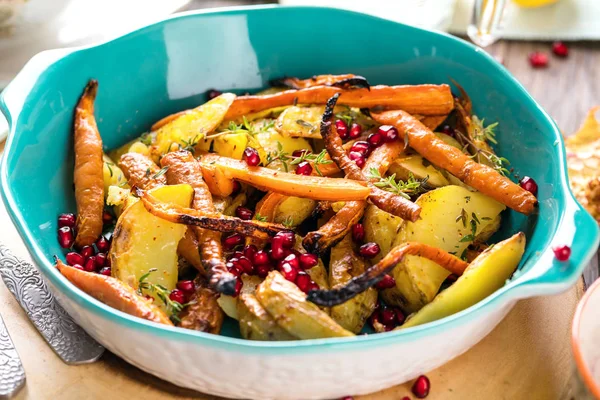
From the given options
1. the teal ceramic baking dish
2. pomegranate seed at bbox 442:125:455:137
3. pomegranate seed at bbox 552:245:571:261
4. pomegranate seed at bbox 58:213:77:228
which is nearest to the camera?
the teal ceramic baking dish

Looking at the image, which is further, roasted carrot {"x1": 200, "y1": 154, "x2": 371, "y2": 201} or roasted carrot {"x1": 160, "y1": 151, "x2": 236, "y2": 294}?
roasted carrot {"x1": 200, "y1": 154, "x2": 371, "y2": 201}

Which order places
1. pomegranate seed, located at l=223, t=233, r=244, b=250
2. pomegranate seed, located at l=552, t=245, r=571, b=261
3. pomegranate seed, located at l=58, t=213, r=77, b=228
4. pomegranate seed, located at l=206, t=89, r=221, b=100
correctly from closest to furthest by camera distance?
1. pomegranate seed, located at l=552, t=245, r=571, b=261
2. pomegranate seed, located at l=223, t=233, r=244, b=250
3. pomegranate seed, located at l=58, t=213, r=77, b=228
4. pomegranate seed, located at l=206, t=89, r=221, b=100

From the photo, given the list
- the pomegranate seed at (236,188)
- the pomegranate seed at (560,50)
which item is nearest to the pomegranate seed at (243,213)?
the pomegranate seed at (236,188)

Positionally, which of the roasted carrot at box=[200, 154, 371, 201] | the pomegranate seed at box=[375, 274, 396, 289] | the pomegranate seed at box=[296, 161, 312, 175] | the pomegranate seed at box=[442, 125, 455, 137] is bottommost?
the pomegranate seed at box=[375, 274, 396, 289]

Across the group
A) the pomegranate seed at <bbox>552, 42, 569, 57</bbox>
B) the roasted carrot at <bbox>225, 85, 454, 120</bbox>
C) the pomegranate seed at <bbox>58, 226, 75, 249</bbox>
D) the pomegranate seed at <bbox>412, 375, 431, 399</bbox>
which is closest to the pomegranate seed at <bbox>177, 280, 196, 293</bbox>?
the pomegranate seed at <bbox>58, 226, 75, 249</bbox>

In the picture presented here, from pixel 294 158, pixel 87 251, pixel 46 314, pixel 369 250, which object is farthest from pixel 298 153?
pixel 46 314

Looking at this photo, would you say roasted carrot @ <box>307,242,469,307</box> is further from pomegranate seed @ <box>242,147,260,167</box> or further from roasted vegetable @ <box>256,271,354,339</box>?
pomegranate seed @ <box>242,147,260,167</box>

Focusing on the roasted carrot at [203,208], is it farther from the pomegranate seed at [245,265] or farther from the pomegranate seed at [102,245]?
the pomegranate seed at [102,245]
